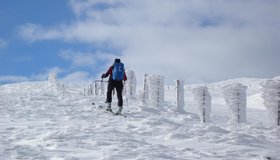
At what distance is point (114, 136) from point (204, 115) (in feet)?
46.6

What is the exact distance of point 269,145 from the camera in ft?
35.2

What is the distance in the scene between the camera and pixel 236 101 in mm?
24297

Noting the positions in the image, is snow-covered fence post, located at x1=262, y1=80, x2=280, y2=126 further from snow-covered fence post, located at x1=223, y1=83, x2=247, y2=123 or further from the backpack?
the backpack

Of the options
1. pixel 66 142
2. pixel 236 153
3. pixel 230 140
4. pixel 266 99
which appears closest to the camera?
pixel 236 153

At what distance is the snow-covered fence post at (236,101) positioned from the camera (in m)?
24.0

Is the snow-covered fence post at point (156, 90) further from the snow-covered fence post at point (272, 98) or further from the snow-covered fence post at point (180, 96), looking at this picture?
the snow-covered fence post at point (272, 98)

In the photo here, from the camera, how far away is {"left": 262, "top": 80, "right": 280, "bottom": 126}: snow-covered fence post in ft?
71.3

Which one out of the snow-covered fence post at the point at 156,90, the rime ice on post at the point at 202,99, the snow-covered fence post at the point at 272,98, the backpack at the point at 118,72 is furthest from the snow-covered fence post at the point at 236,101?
the backpack at the point at 118,72

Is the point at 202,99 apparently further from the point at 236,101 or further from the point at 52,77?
the point at 52,77

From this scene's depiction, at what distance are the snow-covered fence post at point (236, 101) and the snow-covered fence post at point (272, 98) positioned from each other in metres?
2.25

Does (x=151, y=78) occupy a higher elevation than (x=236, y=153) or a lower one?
higher

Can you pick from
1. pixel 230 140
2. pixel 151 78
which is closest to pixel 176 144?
pixel 230 140

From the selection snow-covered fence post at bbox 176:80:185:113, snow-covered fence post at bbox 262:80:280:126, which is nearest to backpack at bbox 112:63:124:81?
snow-covered fence post at bbox 262:80:280:126

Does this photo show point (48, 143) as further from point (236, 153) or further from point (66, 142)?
point (236, 153)
